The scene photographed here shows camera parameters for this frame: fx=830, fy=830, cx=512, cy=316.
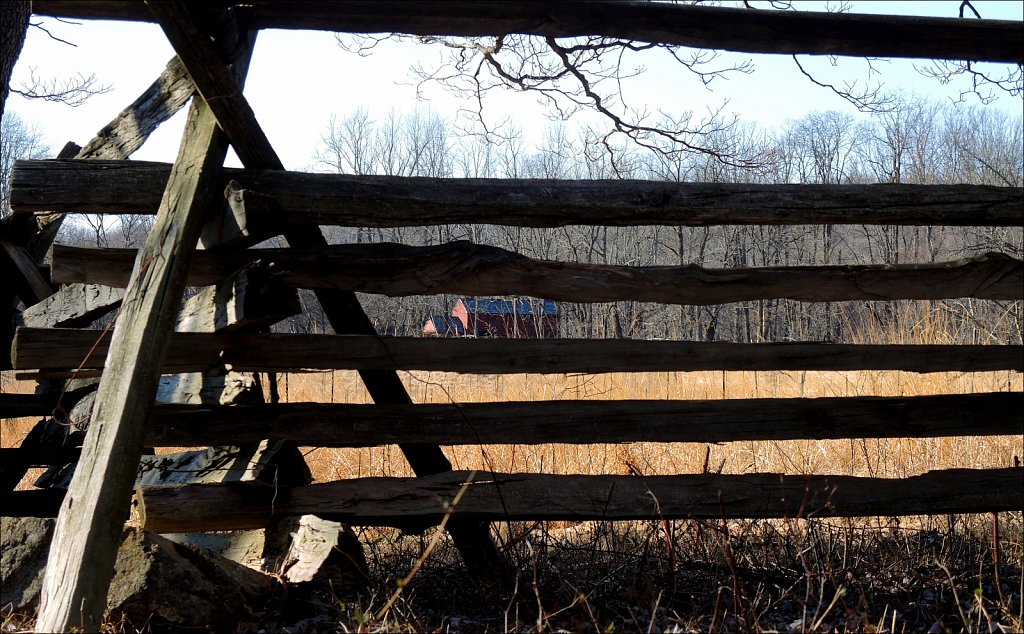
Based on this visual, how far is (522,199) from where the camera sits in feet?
9.71

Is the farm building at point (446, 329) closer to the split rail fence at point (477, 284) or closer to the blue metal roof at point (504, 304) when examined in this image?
the blue metal roof at point (504, 304)

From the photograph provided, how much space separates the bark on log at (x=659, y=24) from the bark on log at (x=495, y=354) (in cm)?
110

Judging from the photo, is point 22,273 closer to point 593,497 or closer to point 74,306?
point 74,306

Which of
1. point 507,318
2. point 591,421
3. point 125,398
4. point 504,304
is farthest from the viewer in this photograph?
point 504,304

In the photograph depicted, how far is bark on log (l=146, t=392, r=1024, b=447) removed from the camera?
3.04 metres

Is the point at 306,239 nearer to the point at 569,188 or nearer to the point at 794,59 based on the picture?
the point at 569,188

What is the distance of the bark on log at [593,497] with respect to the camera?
2.95 metres

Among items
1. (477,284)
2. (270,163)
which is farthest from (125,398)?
(477,284)

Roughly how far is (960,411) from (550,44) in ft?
8.42

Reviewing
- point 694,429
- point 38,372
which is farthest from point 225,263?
point 694,429

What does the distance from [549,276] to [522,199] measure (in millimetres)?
302

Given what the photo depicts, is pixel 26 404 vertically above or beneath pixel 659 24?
beneath

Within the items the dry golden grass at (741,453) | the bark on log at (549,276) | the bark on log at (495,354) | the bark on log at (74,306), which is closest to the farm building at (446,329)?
the dry golden grass at (741,453)

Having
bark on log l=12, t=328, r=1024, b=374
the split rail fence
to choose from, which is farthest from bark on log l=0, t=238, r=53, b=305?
bark on log l=12, t=328, r=1024, b=374
